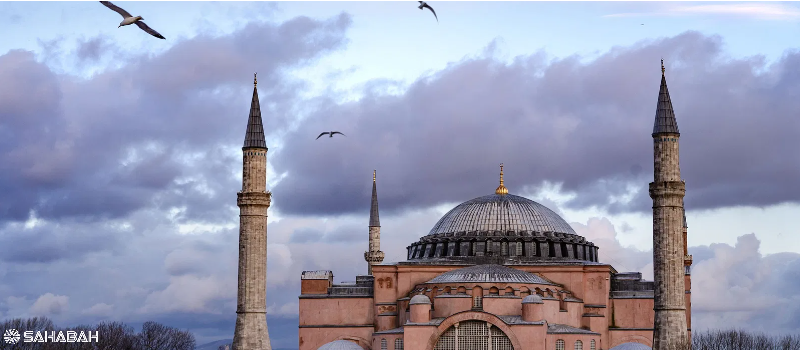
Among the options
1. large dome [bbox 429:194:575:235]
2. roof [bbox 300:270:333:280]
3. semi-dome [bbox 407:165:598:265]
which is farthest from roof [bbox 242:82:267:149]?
large dome [bbox 429:194:575:235]

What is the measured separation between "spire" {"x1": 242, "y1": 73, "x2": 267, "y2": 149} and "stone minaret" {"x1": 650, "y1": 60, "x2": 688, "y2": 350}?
54.4 ft

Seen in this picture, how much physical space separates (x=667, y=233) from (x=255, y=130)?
17.9 metres

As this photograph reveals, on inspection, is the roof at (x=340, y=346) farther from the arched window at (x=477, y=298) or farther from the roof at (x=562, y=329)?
the roof at (x=562, y=329)

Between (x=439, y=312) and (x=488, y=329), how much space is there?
8.10 ft

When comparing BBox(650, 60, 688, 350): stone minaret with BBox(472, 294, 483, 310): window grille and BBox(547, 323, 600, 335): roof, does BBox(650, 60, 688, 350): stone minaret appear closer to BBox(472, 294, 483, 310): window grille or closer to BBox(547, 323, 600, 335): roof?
BBox(547, 323, 600, 335): roof

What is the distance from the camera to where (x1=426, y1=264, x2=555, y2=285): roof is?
57375 mm

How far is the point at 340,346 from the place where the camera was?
2222 inches

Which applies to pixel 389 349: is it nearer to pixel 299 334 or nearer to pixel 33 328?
pixel 299 334

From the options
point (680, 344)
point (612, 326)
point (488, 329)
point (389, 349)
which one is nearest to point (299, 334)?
point (389, 349)

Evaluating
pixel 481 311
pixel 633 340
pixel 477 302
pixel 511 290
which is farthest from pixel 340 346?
pixel 633 340

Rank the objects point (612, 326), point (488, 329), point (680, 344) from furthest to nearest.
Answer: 1. point (612, 326)
2. point (488, 329)
3. point (680, 344)

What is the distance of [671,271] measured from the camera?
53062 millimetres

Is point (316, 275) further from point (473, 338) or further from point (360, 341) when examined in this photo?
point (473, 338)

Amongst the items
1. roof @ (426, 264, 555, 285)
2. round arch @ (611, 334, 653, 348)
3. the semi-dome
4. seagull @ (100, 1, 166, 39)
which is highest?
seagull @ (100, 1, 166, 39)
